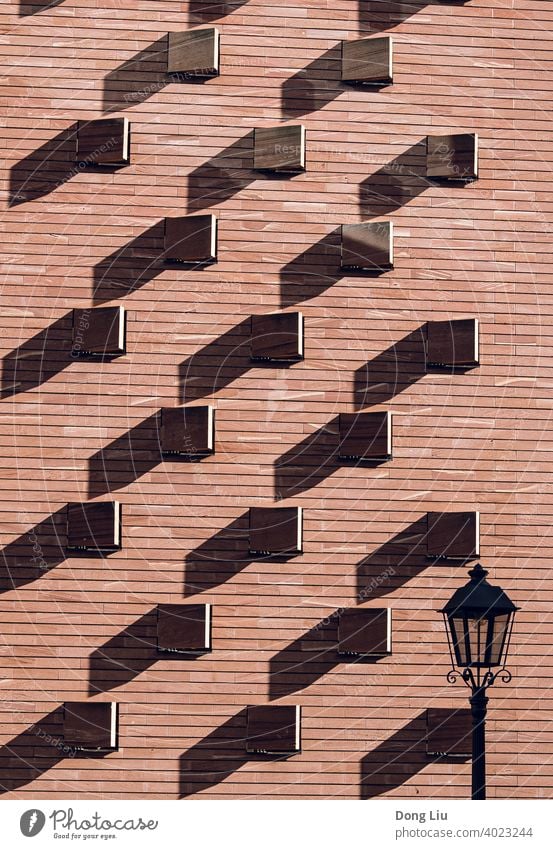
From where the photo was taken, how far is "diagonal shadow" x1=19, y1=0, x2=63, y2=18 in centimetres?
2069

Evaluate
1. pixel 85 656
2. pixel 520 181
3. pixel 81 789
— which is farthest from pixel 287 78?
pixel 81 789

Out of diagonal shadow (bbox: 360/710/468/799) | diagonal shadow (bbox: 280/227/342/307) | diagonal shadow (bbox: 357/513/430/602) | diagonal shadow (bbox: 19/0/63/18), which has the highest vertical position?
diagonal shadow (bbox: 19/0/63/18)

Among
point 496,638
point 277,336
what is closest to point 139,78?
point 277,336

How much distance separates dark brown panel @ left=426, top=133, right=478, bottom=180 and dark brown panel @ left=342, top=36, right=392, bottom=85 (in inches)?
54.2

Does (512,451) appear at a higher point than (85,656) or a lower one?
higher

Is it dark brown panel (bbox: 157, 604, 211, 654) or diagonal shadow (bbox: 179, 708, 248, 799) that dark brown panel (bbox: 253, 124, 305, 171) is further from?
diagonal shadow (bbox: 179, 708, 248, 799)

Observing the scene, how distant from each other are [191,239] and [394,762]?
9.04 m

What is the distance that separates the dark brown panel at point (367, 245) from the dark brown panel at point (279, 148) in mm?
1384

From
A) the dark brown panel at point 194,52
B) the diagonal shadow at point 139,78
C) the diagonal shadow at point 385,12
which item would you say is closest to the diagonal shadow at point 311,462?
the dark brown panel at point 194,52

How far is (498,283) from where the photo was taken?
68.0 ft

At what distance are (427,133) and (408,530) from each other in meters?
6.73

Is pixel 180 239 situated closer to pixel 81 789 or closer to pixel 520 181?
pixel 520 181
